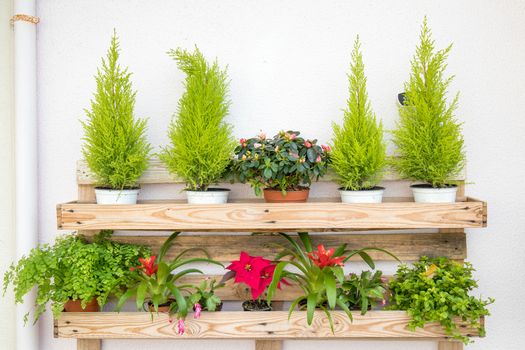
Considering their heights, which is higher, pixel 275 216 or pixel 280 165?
pixel 280 165

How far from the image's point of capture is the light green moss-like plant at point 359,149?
1485 mm

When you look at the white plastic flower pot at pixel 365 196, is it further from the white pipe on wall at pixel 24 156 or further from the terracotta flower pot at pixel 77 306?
the white pipe on wall at pixel 24 156

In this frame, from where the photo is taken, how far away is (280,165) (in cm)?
147

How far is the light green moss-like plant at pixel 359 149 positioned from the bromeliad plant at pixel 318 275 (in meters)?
A: 0.24

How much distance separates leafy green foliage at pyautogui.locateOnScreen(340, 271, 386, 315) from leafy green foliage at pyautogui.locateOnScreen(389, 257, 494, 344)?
0.21 feet

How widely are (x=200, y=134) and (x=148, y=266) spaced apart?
49 centimetres

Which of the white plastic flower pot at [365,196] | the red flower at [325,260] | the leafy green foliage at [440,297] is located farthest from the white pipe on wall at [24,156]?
the leafy green foliage at [440,297]

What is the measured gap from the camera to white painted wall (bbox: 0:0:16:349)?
5.81 feet

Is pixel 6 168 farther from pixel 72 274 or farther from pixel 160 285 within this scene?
pixel 160 285

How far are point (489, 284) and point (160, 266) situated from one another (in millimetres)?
1239

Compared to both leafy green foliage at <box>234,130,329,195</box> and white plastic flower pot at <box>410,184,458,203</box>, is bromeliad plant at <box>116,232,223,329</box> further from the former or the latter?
white plastic flower pot at <box>410,184,458,203</box>

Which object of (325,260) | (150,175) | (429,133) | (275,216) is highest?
(429,133)

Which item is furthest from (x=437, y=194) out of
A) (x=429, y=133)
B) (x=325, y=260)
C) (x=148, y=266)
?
(x=148, y=266)

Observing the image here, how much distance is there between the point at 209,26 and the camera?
1739mm
